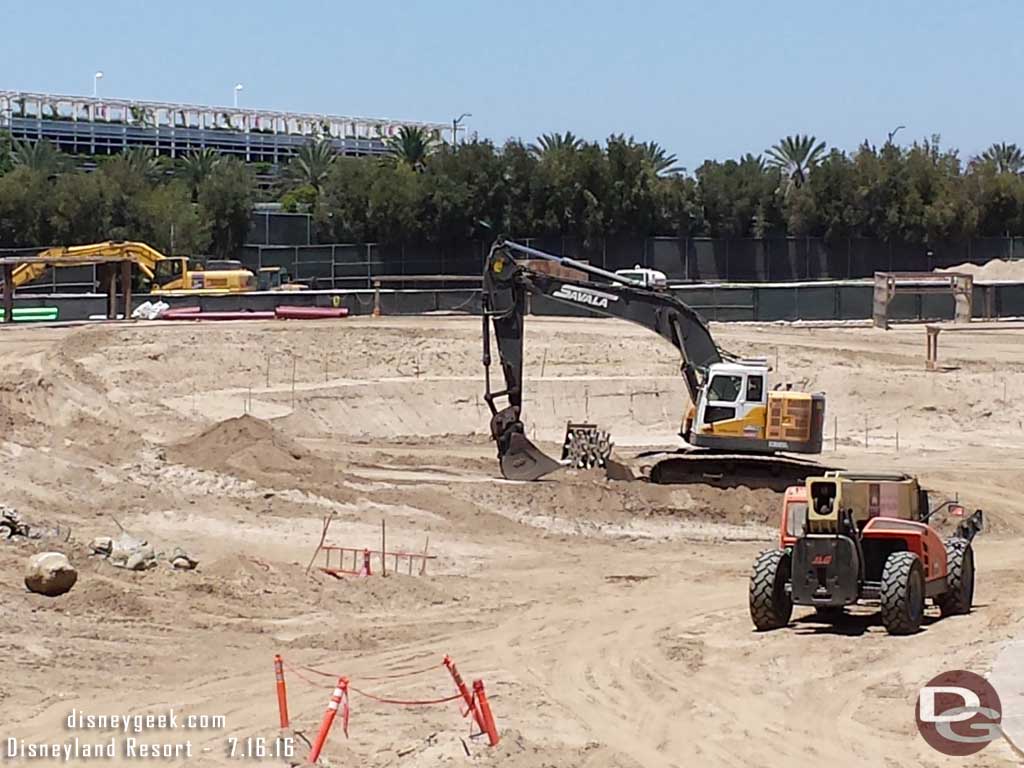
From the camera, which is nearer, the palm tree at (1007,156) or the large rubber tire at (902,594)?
the large rubber tire at (902,594)

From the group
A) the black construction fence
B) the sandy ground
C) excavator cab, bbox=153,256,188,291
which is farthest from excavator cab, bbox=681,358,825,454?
the black construction fence

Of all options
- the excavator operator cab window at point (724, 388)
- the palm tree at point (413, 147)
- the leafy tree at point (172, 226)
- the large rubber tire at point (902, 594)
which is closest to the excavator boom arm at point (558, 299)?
the excavator operator cab window at point (724, 388)

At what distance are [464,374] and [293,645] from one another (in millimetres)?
28407

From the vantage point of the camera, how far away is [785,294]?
57094 mm

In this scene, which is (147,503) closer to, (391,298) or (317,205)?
(391,298)

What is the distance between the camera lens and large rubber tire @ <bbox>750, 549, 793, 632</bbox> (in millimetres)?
19531

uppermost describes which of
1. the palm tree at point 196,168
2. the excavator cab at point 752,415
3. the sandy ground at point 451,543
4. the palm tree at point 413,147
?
the palm tree at point 413,147

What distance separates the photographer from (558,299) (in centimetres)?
3116

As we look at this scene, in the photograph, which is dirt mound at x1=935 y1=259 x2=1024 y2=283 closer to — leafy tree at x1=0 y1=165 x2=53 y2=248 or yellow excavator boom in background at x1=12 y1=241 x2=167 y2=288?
yellow excavator boom in background at x1=12 y1=241 x2=167 y2=288

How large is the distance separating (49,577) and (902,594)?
9342 millimetres

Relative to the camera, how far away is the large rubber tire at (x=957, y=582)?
2044 cm

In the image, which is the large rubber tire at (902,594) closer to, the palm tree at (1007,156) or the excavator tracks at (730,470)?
the excavator tracks at (730,470)

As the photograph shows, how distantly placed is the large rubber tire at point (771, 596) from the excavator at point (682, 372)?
10469 mm

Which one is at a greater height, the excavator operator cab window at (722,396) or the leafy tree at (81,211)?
the leafy tree at (81,211)
